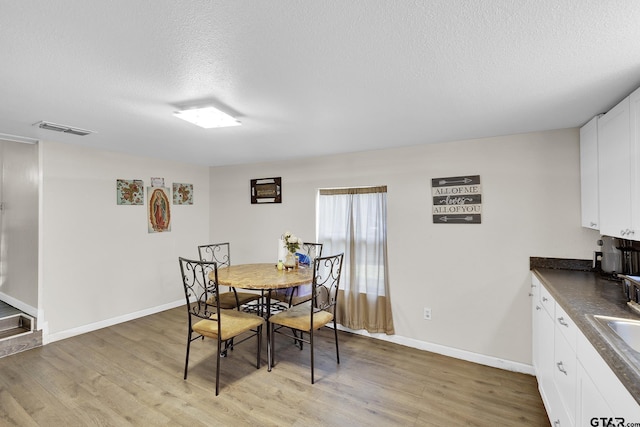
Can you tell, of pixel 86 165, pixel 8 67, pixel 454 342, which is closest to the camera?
pixel 8 67

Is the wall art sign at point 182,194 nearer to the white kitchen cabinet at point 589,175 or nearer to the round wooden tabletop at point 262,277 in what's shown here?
the round wooden tabletop at point 262,277

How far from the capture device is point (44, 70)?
1523 mm

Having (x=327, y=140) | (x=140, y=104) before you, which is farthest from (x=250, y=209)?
(x=140, y=104)

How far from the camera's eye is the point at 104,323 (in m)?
3.61

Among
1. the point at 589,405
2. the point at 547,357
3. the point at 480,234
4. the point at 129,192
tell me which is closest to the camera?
the point at 589,405

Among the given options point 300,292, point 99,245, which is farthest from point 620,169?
point 99,245

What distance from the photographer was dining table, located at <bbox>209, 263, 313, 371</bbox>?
8.27 ft

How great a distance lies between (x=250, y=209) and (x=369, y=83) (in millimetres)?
3203

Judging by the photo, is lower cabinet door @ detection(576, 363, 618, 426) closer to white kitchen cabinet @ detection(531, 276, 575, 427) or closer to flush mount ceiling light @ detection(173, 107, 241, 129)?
white kitchen cabinet @ detection(531, 276, 575, 427)

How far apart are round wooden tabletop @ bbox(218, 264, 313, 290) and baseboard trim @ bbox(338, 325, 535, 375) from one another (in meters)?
1.25

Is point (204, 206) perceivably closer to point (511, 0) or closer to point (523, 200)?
point (523, 200)

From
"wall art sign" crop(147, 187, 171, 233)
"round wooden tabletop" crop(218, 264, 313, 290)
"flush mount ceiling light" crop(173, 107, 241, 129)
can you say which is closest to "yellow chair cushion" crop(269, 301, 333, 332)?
"round wooden tabletop" crop(218, 264, 313, 290)

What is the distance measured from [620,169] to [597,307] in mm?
866

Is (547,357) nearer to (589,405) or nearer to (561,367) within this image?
(561,367)
